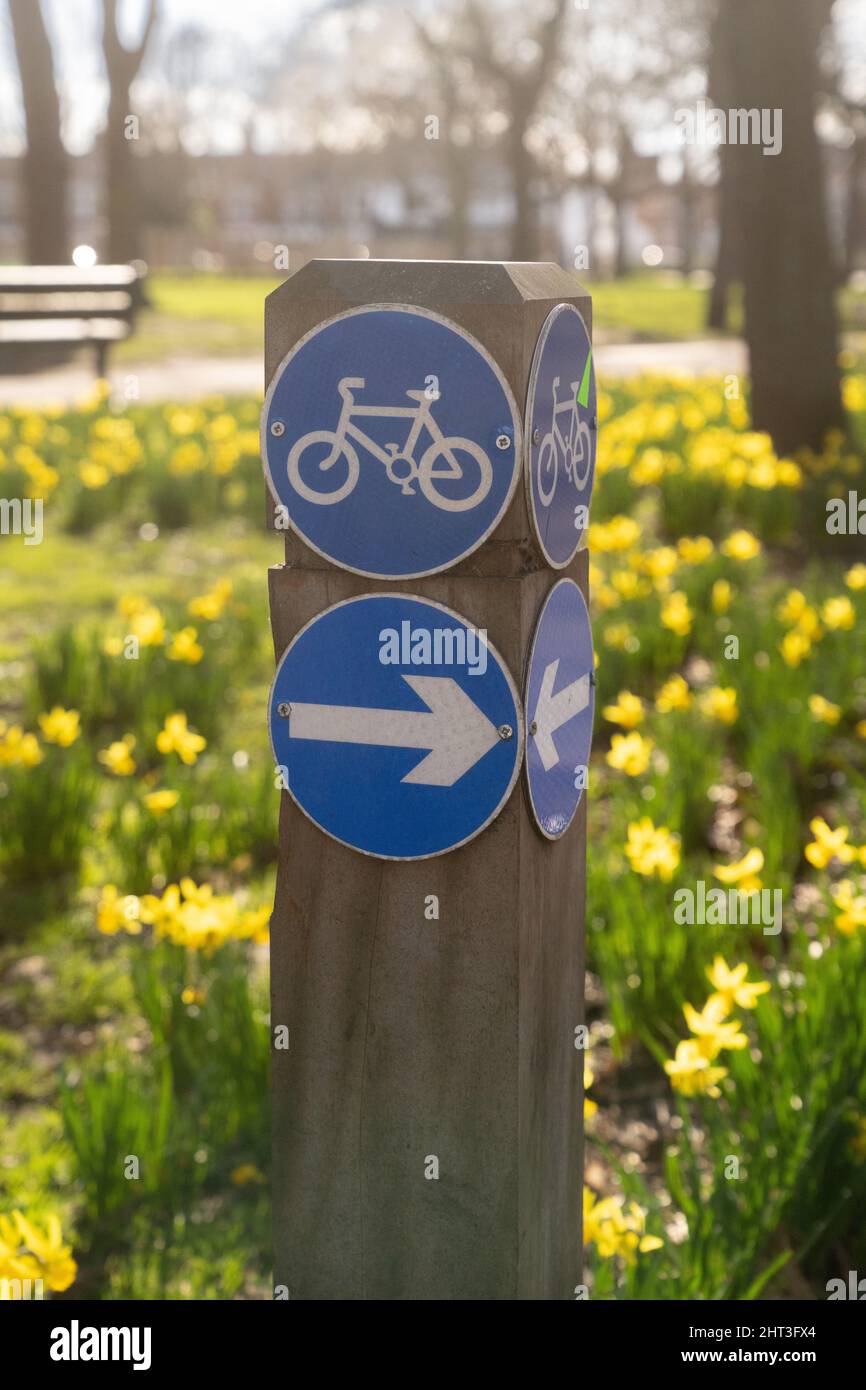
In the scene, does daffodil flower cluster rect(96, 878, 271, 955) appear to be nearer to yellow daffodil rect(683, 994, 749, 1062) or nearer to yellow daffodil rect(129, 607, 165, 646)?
yellow daffodil rect(683, 994, 749, 1062)

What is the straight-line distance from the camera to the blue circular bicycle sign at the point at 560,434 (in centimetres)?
144

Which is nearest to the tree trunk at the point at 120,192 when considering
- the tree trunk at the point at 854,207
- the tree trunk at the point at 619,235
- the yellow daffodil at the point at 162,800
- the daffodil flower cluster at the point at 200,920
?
the tree trunk at the point at 854,207

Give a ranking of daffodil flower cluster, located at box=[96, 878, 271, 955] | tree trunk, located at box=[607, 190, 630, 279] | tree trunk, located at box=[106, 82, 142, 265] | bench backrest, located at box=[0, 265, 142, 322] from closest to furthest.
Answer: daffodil flower cluster, located at box=[96, 878, 271, 955], bench backrest, located at box=[0, 265, 142, 322], tree trunk, located at box=[106, 82, 142, 265], tree trunk, located at box=[607, 190, 630, 279]

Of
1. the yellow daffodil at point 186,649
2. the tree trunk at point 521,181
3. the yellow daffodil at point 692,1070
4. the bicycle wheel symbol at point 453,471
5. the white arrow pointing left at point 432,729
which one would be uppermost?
the tree trunk at point 521,181

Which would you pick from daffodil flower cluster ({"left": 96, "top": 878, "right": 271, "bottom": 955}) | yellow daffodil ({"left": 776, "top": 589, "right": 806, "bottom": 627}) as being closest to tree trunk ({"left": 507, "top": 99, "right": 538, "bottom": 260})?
yellow daffodil ({"left": 776, "top": 589, "right": 806, "bottom": 627})

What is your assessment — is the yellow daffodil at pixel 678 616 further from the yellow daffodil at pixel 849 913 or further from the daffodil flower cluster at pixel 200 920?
the daffodil flower cluster at pixel 200 920

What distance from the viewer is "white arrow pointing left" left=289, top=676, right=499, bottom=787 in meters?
1.46

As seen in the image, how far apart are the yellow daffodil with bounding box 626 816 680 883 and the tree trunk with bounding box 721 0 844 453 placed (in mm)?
5508

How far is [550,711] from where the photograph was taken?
1.55m

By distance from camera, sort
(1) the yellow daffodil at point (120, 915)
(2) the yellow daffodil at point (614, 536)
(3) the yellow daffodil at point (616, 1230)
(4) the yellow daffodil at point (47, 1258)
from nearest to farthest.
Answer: (4) the yellow daffodil at point (47, 1258), (3) the yellow daffodil at point (616, 1230), (1) the yellow daffodil at point (120, 915), (2) the yellow daffodil at point (614, 536)

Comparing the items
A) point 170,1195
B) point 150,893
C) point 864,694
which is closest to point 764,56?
point 864,694

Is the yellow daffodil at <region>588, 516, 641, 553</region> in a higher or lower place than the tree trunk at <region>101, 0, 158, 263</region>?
lower

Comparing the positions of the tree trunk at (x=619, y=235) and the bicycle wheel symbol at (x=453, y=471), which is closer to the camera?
the bicycle wheel symbol at (x=453, y=471)
